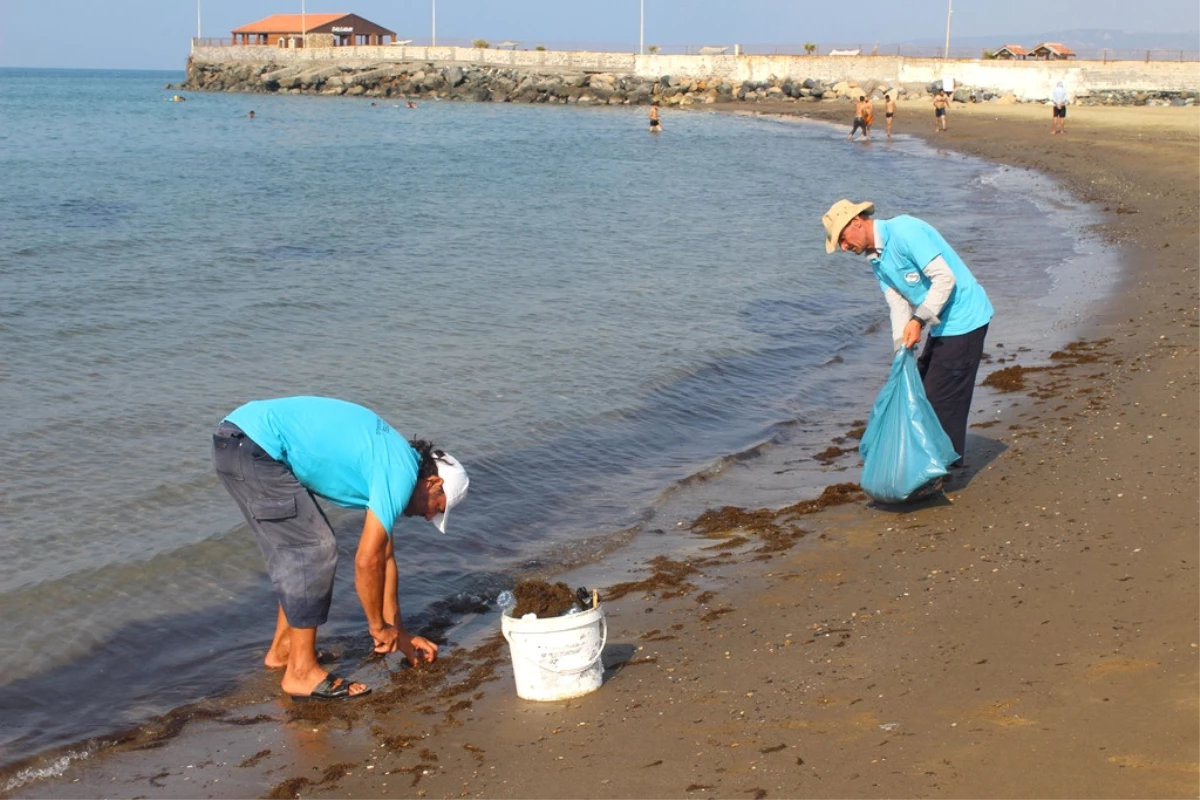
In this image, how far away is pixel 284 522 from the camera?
4.66m

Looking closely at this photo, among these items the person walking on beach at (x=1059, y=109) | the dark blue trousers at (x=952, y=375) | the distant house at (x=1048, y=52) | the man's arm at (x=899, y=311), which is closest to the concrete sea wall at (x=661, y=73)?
the distant house at (x=1048, y=52)

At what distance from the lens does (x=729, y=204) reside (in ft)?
80.8

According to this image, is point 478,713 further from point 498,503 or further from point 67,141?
point 67,141

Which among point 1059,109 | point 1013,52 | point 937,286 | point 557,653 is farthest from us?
point 1013,52

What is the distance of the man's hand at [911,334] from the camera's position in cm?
626

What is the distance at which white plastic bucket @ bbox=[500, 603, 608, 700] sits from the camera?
4.44m

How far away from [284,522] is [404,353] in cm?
685

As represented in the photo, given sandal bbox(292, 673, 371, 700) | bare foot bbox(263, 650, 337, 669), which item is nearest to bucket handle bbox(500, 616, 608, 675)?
sandal bbox(292, 673, 371, 700)

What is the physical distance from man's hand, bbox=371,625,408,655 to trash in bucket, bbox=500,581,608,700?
1.88 feet

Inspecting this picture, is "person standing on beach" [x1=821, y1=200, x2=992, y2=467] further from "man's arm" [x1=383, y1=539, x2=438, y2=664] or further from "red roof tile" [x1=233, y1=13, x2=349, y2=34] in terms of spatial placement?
"red roof tile" [x1=233, y1=13, x2=349, y2=34]

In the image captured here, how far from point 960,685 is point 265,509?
2591 millimetres

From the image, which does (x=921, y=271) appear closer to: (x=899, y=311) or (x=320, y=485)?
(x=899, y=311)

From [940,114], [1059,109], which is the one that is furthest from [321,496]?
[940,114]

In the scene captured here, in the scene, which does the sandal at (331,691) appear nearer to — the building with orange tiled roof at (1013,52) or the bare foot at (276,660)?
the bare foot at (276,660)
